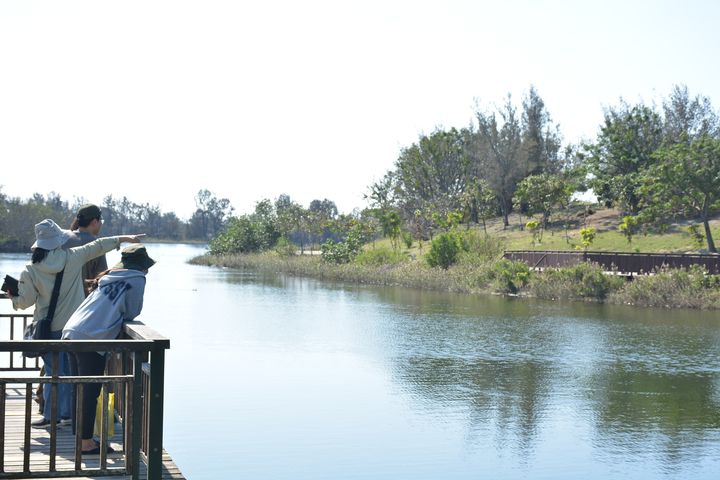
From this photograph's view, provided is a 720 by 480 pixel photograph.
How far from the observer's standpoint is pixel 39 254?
7.06m

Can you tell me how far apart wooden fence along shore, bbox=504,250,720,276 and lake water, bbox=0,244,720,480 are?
443cm

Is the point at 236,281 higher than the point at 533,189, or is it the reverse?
the point at 533,189

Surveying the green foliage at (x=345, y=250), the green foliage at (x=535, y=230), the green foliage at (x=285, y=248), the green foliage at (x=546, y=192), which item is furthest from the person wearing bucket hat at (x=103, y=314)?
the green foliage at (x=285, y=248)

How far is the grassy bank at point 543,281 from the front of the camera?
109 ft

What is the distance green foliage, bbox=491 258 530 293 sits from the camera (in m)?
39.1

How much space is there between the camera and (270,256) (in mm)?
69750

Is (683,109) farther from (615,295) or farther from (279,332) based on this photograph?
(279,332)

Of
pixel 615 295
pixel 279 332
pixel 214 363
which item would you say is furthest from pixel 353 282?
pixel 214 363

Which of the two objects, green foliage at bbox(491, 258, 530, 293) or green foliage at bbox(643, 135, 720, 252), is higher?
green foliage at bbox(643, 135, 720, 252)

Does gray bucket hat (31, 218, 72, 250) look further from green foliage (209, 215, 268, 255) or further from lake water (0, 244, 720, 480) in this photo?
green foliage (209, 215, 268, 255)

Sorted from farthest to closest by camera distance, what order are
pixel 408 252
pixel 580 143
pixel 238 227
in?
pixel 238 227
pixel 580 143
pixel 408 252

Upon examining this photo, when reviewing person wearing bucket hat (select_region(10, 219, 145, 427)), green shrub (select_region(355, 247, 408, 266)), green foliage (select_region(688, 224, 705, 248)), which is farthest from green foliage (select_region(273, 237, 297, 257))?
person wearing bucket hat (select_region(10, 219, 145, 427))

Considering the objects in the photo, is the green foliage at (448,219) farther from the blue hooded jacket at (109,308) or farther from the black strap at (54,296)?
the blue hooded jacket at (109,308)

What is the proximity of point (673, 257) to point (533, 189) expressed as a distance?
2079 centimetres
